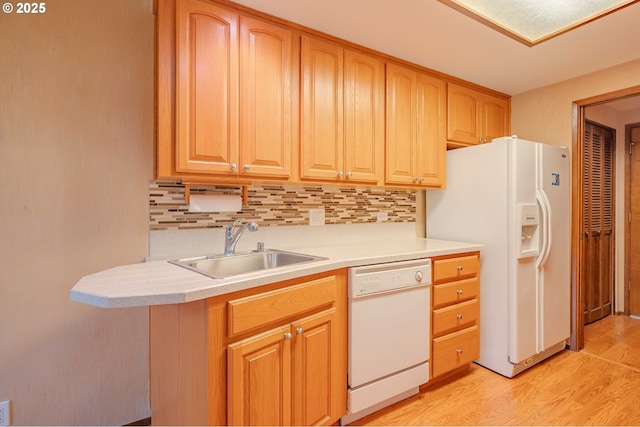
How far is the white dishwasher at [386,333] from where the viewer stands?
1.61m

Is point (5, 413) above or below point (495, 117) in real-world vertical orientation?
below

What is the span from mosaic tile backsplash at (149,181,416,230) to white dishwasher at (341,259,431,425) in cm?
68

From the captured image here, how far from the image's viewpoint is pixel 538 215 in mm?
2211

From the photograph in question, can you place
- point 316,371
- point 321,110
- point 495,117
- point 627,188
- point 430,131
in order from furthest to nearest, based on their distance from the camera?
point 627,188 < point 495,117 < point 430,131 < point 321,110 < point 316,371

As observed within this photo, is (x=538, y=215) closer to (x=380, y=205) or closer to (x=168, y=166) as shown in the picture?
(x=380, y=205)

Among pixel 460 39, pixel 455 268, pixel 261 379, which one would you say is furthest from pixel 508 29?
pixel 261 379

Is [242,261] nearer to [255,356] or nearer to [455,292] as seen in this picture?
[255,356]

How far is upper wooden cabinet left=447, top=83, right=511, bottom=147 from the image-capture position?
2.49m

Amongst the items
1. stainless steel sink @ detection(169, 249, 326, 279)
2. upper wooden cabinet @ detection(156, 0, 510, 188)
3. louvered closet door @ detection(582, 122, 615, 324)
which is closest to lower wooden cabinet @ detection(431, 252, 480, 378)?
upper wooden cabinet @ detection(156, 0, 510, 188)

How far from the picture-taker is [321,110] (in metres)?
1.86

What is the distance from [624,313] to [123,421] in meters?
4.58

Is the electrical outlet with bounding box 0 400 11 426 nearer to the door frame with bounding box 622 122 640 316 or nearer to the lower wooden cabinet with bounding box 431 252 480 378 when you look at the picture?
the lower wooden cabinet with bounding box 431 252 480 378

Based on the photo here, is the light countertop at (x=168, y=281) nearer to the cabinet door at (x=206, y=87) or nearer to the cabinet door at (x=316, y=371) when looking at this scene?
the cabinet door at (x=316, y=371)

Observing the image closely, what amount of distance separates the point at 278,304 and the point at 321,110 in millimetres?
1145
